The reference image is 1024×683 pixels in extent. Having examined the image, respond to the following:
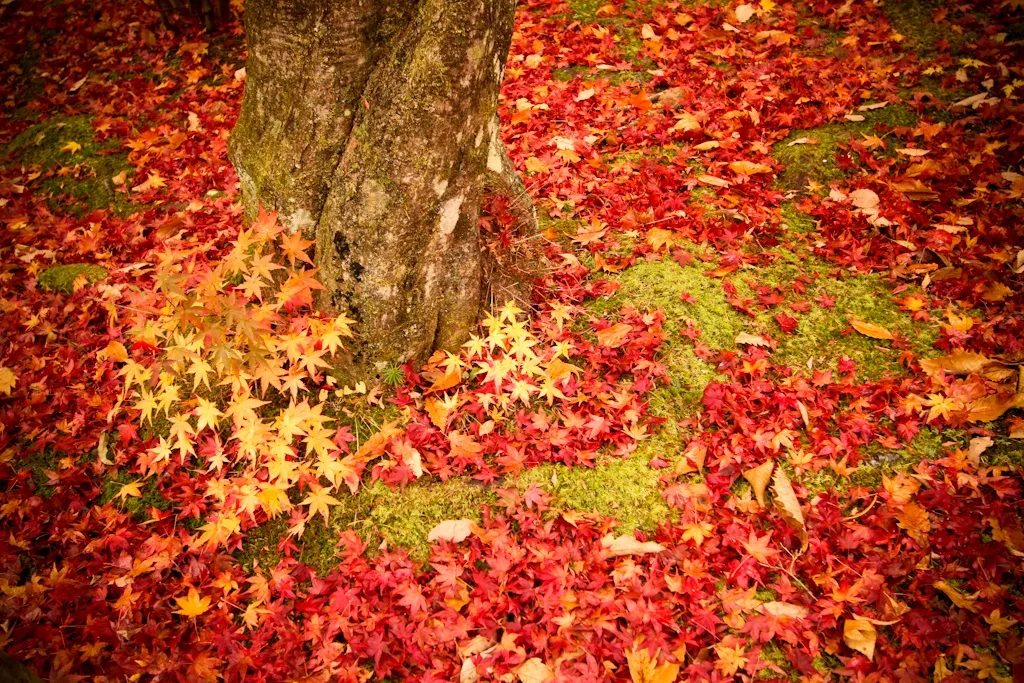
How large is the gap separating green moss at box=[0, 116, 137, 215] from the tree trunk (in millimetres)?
2757

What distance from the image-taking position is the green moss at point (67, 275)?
4.11 metres

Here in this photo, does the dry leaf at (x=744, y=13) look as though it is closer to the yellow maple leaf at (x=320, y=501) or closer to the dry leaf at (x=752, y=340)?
the dry leaf at (x=752, y=340)

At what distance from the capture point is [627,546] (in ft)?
8.76

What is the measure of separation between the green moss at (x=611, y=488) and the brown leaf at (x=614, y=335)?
690 millimetres

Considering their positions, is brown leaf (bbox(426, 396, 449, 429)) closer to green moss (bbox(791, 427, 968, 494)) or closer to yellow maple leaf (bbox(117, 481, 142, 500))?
yellow maple leaf (bbox(117, 481, 142, 500))

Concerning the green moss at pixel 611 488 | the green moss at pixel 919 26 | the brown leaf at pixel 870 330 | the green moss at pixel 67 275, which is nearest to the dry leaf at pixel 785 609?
the green moss at pixel 611 488

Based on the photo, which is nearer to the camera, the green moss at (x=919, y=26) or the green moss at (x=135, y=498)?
the green moss at (x=135, y=498)

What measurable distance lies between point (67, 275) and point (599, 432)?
3991mm

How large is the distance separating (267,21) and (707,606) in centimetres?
332

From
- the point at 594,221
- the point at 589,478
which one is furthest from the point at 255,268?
the point at 594,221

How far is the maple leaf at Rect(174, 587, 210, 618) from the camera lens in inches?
100

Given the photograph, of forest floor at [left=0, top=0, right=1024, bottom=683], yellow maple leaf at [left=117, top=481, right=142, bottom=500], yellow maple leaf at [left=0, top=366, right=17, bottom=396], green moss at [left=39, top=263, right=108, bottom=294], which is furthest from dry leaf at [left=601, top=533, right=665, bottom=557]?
green moss at [left=39, top=263, right=108, bottom=294]

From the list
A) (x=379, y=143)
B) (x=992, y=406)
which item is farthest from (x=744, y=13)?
(x=379, y=143)

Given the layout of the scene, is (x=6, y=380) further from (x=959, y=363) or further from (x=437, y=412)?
(x=959, y=363)
